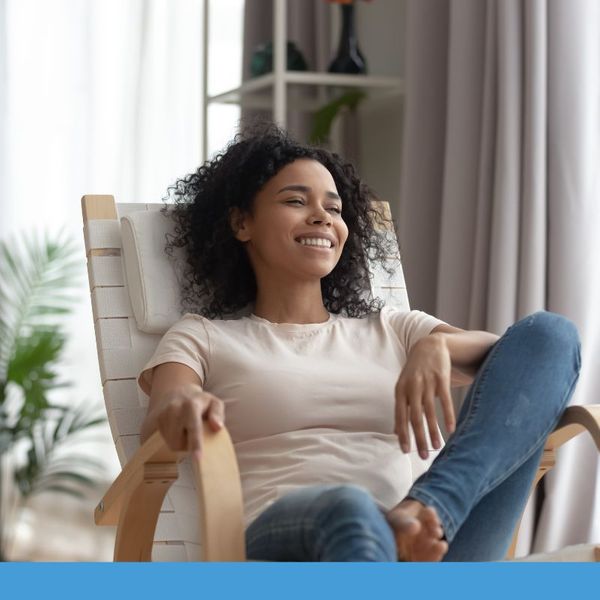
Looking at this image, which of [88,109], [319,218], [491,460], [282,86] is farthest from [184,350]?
[88,109]

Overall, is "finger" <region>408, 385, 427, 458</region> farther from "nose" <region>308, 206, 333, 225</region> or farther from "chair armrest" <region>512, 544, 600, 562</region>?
"nose" <region>308, 206, 333, 225</region>

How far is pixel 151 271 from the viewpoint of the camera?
2.03 meters

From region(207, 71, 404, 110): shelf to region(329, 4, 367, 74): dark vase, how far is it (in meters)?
0.04

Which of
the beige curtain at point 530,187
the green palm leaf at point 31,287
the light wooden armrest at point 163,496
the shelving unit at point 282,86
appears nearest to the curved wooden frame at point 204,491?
the light wooden armrest at point 163,496

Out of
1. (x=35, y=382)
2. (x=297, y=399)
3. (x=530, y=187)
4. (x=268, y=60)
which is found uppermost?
(x=268, y=60)

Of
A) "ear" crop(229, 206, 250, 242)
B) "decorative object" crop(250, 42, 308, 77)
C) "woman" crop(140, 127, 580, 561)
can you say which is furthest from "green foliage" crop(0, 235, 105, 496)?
"ear" crop(229, 206, 250, 242)

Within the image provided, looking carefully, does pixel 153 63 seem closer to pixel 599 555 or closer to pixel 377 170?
pixel 377 170

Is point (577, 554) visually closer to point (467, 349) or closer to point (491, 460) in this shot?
point (491, 460)

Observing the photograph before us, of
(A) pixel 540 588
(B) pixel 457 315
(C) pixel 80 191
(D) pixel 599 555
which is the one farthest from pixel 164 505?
(C) pixel 80 191

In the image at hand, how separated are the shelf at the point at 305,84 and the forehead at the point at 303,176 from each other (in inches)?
56.1

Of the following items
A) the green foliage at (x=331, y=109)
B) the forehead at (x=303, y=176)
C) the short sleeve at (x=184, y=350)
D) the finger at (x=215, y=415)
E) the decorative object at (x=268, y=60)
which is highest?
the decorative object at (x=268, y=60)

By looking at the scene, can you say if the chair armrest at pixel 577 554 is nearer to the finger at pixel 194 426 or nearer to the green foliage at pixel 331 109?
the finger at pixel 194 426

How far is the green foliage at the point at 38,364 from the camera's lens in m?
3.49

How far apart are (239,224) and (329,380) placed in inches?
13.9
